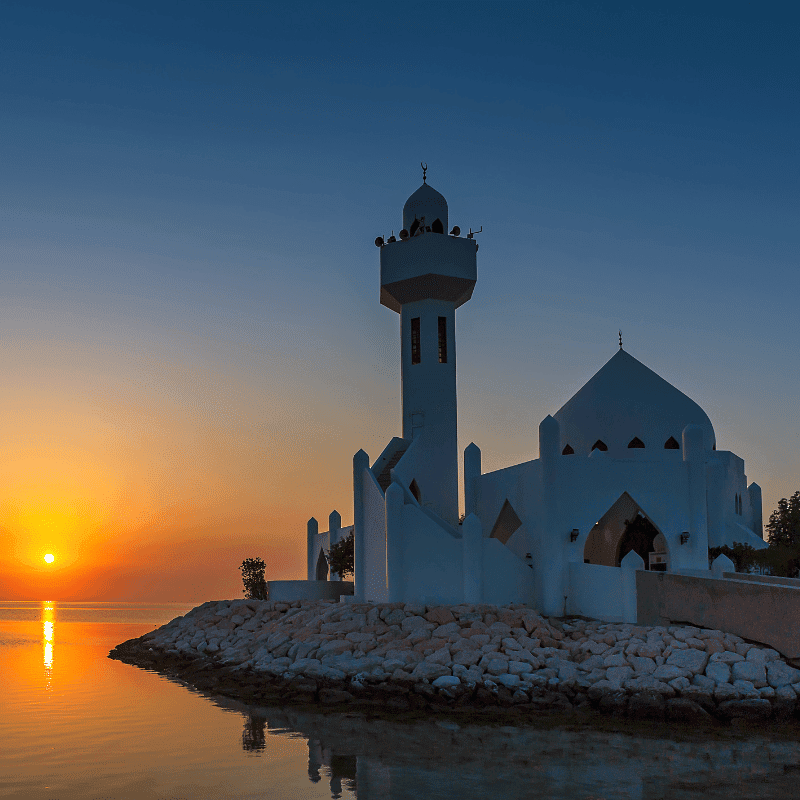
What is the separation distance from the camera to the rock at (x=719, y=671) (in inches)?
721

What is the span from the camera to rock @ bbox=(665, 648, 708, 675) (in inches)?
741

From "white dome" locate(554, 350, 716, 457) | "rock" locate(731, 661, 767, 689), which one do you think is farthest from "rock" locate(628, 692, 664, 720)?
"white dome" locate(554, 350, 716, 457)

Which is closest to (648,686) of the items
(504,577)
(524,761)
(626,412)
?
(524,761)

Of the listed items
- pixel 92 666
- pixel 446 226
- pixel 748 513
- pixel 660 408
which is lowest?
pixel 92 666

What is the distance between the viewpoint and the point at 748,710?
1753 cm

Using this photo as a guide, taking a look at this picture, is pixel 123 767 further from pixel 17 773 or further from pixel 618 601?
pixel 618 601

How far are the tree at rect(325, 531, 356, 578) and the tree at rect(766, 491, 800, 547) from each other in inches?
544

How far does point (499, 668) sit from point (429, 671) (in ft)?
4.88

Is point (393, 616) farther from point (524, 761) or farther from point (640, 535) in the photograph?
point (640, 535)

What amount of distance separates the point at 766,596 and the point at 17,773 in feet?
46.5

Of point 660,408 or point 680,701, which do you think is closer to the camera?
point 680,701

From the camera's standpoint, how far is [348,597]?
90.3ft

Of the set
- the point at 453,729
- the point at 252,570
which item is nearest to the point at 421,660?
the point at 453,729

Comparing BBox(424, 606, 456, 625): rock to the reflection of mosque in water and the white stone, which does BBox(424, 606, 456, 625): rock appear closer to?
the reflection of mosque in water
